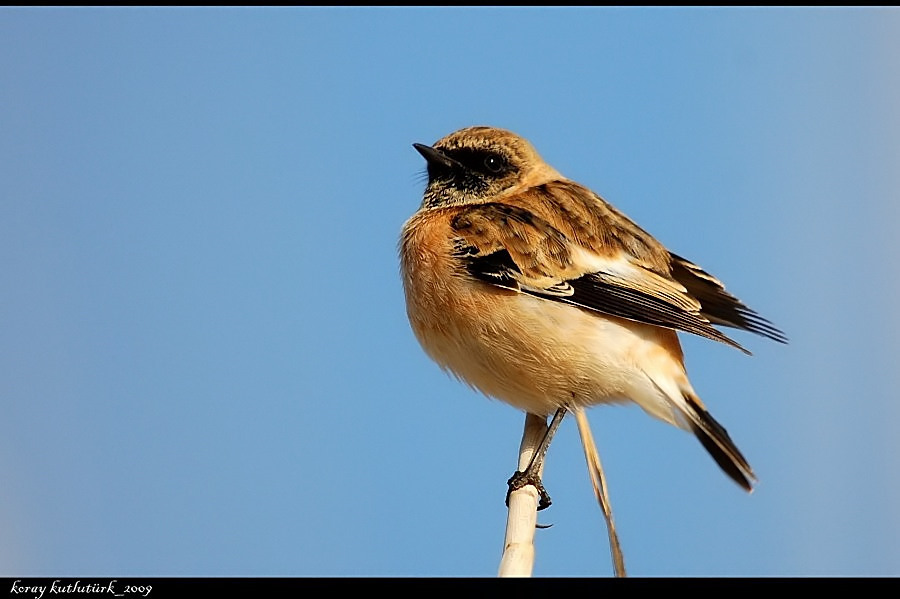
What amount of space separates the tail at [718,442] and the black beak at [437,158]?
2.54 m

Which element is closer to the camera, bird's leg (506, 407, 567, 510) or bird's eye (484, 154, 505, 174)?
bird's leg (506, 407, 567, 510)

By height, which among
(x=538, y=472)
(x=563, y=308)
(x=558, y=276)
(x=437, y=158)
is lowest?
(x=538, y=472)

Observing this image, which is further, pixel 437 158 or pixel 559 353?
pixel 437 158

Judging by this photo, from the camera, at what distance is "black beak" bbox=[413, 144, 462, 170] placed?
7.64 meters

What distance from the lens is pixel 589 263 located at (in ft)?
21.4

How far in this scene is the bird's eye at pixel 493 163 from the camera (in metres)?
7.75

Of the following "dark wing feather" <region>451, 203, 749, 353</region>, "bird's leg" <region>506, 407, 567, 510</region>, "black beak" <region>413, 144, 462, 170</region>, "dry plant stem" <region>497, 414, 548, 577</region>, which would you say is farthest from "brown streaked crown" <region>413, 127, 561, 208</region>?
"dry plant stem" <region>497, 414, 548, 577</region>

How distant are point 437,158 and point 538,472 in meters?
2.62

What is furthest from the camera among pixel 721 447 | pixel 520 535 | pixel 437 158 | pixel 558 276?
pixel 437 158

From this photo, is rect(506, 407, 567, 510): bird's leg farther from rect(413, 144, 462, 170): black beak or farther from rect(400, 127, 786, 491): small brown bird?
rect(413, 144, 462, 170): black beak

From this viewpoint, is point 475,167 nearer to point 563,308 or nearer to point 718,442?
point 563,308

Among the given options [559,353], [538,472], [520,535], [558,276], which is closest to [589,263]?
[558,276]

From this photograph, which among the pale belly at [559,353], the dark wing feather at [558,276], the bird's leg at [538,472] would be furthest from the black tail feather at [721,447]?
the bird's leg at [538,472]
